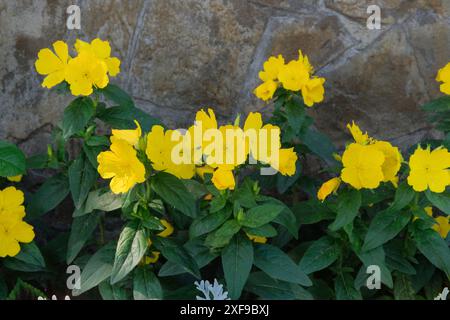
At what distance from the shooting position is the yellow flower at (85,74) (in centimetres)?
283

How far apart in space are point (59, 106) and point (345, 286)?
145 centimetres

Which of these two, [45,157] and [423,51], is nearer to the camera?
[45,157]

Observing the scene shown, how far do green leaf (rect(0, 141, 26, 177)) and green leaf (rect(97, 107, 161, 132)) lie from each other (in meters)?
0.32

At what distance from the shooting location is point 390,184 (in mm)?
2922

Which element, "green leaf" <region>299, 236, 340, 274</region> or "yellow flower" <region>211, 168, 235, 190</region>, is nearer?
"yellow flower" <region>211, 168, 235, 190</region>

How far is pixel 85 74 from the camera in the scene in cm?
284

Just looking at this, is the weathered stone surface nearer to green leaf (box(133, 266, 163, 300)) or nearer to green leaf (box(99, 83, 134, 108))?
green leaf (box(99, 83, 134, 108))

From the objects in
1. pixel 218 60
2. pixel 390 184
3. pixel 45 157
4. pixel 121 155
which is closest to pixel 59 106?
pixel 45 157

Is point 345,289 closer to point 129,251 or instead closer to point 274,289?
point 274,289

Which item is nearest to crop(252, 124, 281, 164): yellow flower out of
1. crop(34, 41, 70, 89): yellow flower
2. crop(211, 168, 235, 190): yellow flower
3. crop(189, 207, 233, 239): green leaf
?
crop(211, 168, 235, 190): yellow flower

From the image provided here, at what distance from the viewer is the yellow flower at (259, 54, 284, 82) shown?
10.1 ft

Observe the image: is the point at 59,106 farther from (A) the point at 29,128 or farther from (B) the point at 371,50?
(B) the point at 371,50

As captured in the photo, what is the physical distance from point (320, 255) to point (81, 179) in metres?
0.88

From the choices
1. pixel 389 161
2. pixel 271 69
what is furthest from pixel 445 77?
pixel 271 69
